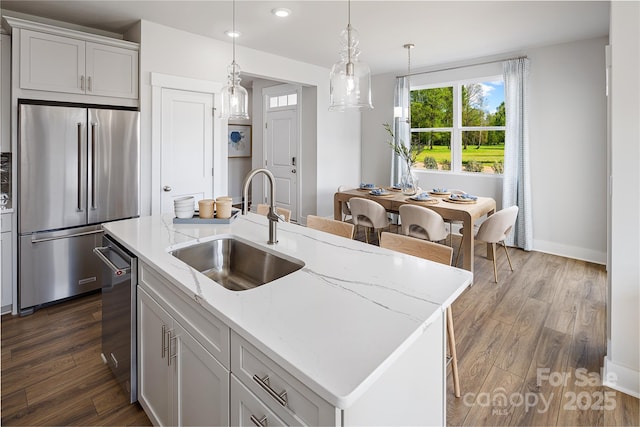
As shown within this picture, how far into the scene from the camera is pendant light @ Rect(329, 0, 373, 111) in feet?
5.51

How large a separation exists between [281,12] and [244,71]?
1.25m

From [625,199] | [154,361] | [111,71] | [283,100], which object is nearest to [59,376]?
[154,361]

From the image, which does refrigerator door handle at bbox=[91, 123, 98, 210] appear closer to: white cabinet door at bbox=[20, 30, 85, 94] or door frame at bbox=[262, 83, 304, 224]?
white cabinet door at bbox=[20, 30, 85, 94]

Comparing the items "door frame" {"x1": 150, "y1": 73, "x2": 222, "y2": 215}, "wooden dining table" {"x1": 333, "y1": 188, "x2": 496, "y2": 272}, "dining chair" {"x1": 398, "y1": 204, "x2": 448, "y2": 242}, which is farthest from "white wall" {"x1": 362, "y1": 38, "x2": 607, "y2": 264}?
"door frame" {"x1": 150, "y1": 73, "x2": 222, "y2": 215}

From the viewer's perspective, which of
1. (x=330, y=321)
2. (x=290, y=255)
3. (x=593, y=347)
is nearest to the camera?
(x=330, y=321)

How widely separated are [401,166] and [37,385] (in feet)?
16.7

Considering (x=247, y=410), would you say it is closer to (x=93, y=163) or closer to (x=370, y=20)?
(x=93, y=163)

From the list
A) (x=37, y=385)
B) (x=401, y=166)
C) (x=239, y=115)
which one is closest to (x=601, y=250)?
(x=401, y=166)

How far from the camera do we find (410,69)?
224 inches

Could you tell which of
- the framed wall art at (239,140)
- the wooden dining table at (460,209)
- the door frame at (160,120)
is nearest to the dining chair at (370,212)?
the wooden dining table at (460,209)

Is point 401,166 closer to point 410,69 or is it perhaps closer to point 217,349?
point 410,69

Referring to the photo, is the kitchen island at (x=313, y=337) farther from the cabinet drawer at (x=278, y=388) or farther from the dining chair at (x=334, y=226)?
the dining chair at (x=334, y=226)

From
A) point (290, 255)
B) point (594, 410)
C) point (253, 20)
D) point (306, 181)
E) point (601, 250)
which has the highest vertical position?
point (253, 20)

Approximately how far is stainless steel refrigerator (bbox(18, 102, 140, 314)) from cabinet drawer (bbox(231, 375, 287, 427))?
9.16ft
